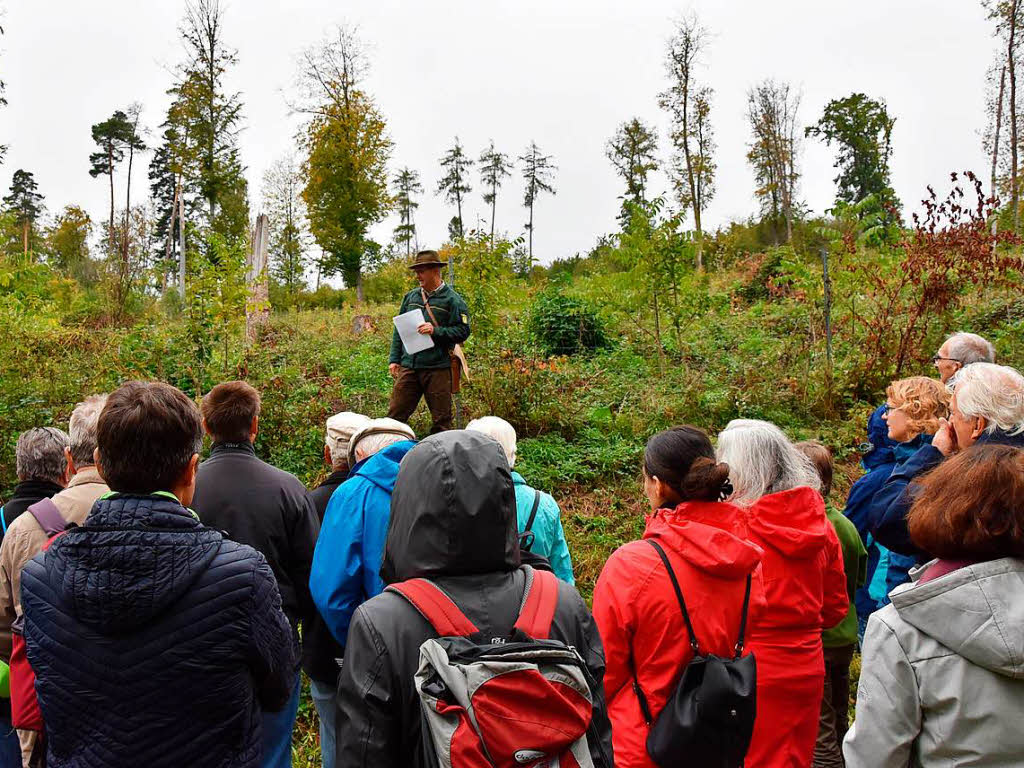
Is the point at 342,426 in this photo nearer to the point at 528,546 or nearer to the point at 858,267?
the point at 528,546

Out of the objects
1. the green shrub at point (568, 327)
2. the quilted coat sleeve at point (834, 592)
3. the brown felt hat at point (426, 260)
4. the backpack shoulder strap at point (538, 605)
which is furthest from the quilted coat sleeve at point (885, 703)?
the green shrub at point (568, 327)

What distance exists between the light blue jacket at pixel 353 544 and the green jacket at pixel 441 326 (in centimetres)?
444

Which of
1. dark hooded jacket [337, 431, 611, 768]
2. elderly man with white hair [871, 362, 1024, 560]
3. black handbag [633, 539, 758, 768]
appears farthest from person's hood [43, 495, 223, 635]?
elderly man with white hair [871, 362, 1024, 560]

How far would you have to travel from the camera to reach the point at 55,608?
1.81 metres

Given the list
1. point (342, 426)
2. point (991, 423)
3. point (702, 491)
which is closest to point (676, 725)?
point (702, 491)

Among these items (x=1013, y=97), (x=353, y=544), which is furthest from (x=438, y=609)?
(x=1013, y=97)

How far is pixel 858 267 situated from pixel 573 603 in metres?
9.60

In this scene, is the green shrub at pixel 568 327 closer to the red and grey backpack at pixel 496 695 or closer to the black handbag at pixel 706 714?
the black handbag at pixel 706 714

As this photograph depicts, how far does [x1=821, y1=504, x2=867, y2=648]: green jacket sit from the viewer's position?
360 centimetres

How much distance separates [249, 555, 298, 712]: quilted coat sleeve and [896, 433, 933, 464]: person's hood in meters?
3.13

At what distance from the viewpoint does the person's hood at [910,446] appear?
142 inches

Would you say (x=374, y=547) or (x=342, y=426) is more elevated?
(x=342, y=426)

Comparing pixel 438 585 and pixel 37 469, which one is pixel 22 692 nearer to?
pixel 37 469

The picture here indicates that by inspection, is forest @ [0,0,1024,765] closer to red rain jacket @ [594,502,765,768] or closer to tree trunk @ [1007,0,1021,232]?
red rain jacket @ [594,502,765,768]
